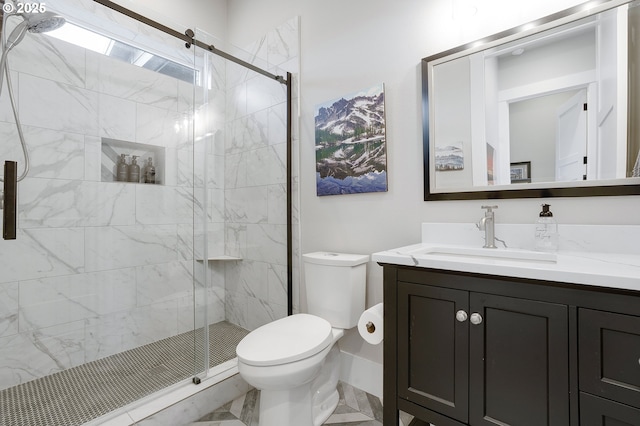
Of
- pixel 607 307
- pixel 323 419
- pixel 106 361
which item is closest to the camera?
pixel 607 307

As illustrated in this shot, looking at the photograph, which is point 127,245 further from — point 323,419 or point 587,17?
point 587,17

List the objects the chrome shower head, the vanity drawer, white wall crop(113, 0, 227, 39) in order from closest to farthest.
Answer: the vanity drawer → the chrome shower head → white wall crop(113, 0, 227, 39)

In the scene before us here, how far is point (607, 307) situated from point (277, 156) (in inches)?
75.1

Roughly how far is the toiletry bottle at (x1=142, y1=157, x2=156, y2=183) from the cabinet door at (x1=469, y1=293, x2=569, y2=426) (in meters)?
2.15

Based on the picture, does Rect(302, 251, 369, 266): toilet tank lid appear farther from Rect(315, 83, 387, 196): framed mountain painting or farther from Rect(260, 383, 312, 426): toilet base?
Rect(260, 383, 312, 426): toilet base

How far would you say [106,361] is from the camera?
75.9 inches

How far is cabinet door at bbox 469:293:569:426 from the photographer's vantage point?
0.87 m

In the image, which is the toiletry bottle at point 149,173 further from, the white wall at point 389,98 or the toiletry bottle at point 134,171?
the white wall at point 389,98

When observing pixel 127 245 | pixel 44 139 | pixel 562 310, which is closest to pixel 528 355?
pixel 562 310

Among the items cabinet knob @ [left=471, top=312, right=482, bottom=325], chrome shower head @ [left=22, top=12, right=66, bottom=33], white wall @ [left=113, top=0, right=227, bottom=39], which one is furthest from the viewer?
white wall @ [left=113, top=0, right=227, bottom=39]

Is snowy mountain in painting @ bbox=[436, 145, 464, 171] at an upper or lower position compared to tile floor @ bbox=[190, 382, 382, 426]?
upper

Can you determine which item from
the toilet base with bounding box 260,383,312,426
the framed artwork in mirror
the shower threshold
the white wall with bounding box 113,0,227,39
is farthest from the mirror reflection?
the white wall with bounding box 113,0,227,39

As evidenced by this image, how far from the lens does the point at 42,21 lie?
1.62 meters

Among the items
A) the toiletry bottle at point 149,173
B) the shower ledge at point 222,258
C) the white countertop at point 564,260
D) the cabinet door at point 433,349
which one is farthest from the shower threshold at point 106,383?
the white countertop at point 564,260
